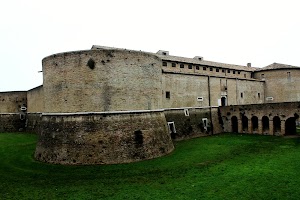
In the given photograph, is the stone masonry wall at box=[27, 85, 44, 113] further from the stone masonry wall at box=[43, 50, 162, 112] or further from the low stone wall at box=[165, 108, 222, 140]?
the low stone wall at box=[165, 108, 222, 140]

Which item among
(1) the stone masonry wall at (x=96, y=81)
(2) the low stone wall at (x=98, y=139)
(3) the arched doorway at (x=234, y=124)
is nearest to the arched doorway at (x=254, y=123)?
(3) the arched doorway at (x=234, y=124)

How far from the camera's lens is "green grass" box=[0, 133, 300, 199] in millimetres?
12758

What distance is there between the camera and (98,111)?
63.2 feet

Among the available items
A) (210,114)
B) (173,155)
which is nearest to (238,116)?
(210,114)

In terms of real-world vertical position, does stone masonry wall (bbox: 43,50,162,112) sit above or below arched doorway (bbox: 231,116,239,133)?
above

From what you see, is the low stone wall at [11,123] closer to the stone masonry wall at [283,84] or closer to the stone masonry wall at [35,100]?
the stone masonry wall at [35,100]

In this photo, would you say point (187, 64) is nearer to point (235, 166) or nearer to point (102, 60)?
point (102, 60)

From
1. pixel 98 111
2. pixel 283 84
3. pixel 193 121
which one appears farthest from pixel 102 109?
pixel 283 84

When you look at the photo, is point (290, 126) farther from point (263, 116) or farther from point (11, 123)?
point (11, 123)

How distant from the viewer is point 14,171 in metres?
17.5

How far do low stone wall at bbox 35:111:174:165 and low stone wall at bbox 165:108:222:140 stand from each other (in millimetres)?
8038

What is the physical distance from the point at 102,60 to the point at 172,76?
455 inches

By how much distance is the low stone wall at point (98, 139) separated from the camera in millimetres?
18516

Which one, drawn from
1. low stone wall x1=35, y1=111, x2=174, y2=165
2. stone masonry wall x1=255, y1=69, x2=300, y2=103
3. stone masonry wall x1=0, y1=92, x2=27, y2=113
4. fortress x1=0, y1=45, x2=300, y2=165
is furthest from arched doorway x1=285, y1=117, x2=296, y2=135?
stone masonry wall x1=0, y1=92, x2=27, y2=113
